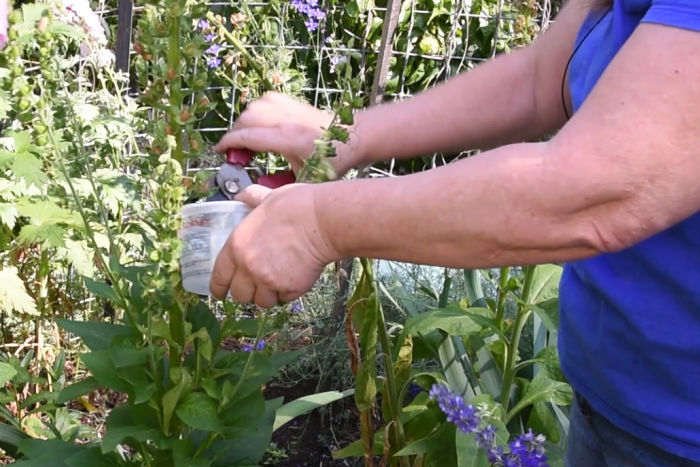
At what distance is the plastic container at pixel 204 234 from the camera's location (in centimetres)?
133

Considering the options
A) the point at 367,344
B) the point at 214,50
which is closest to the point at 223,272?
the point at 367,344

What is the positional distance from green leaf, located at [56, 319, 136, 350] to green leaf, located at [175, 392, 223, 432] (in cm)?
20

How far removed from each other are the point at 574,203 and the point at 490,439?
0.89 m

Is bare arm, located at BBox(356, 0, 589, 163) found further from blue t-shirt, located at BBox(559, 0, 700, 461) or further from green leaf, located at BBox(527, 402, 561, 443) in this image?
green leaf, located at BBox(527, 402, 561, 443)

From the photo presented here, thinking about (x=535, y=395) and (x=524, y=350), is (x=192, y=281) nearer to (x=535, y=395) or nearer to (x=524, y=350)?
(x=535, y=395)

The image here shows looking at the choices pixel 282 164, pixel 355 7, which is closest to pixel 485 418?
pixel 282 164

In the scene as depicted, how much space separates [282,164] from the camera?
3.92 m

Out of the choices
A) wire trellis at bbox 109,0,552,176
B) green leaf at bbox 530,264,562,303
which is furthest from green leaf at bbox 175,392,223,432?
wire trellis at bbox 109,0,552,176

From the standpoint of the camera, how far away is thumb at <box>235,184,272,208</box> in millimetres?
1332

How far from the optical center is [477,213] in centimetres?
100

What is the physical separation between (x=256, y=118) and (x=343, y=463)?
1.54 metres

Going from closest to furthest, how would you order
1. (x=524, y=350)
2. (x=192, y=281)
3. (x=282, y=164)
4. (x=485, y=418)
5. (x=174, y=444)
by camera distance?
(x=192, y=281), (x=174, y=444), (x=485, y=418), (x=524, y=350), (x=282, y=164)

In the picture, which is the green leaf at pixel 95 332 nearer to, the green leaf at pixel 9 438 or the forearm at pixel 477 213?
the green leaf at pixel 9 438

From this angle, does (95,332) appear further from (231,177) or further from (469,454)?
(469,454)
